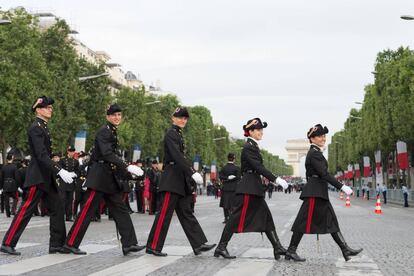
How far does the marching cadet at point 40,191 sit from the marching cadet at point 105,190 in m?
0.23

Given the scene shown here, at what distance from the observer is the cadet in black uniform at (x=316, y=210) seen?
32.7 ft

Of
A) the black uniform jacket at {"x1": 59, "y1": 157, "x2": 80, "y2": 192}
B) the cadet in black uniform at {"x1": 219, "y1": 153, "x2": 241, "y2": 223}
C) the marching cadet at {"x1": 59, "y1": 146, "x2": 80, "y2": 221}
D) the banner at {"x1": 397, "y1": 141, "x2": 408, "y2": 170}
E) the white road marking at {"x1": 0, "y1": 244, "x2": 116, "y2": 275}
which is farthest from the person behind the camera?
the banner at {"x1": 397, "y1": 141, "x2": 408, "y2": 170}

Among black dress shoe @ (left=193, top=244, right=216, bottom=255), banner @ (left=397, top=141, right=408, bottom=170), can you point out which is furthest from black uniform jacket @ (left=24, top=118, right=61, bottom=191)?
banner @ (left=397, top=141, right=408, bottom=170)

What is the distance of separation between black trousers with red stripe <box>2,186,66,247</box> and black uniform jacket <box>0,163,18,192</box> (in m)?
14.0

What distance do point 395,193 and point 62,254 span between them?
47325 mm

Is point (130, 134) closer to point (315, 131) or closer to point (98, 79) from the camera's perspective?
point (98, 79)

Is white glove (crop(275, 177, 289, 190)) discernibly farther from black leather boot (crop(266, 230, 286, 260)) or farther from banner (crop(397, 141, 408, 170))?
banner (crop(397, 141, 408, 170))

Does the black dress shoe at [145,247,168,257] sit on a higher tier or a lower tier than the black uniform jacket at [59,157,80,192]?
lower

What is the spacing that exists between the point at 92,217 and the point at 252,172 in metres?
2.23

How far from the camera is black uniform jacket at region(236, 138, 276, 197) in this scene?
1009 cm

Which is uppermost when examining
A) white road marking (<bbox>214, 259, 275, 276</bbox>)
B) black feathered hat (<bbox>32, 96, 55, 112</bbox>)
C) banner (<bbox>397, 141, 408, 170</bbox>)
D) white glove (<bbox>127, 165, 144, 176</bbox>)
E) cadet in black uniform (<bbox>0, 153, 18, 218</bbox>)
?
banner (<bbox>397, 141, 408, 170</bbox>)

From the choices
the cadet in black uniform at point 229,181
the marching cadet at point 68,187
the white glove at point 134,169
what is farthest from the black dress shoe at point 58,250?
the marching cadet at point 68,187

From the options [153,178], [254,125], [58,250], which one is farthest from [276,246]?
[153,178]

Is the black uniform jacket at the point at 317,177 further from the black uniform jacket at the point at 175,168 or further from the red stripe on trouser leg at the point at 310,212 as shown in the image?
the black uniform jacket at the point at 175,168
